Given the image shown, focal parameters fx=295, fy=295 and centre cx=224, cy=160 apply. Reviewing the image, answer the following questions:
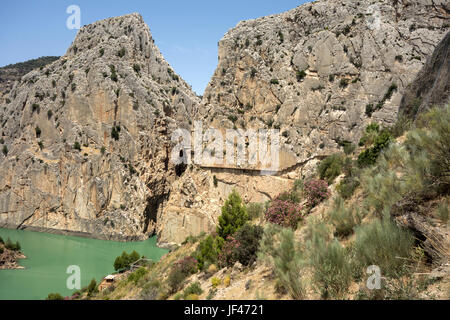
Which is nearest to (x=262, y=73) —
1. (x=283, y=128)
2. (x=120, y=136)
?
(x=283, y=128)

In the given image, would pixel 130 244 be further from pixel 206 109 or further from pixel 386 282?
pixel 386 282

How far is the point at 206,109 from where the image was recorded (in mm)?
36719

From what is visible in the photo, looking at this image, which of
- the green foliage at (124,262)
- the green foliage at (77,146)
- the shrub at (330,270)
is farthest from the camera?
the green foliage at (77,146)

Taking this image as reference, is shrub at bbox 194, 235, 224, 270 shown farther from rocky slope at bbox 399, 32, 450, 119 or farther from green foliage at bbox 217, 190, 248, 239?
rocky slope at bbox 399, 32, 450, 119

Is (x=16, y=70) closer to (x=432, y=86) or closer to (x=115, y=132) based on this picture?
(x=115, y=132)

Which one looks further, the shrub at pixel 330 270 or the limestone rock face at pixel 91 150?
the limestone rock face at pixel 91 150

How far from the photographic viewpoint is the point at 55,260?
32.2 meters

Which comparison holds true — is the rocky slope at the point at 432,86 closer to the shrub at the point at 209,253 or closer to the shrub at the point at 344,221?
the shrub at the point at 344,221

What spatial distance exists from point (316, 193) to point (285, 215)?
1.89 metres

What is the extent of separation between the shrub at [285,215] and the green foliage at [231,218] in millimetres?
3221

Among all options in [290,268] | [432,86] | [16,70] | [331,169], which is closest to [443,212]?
[290,268]

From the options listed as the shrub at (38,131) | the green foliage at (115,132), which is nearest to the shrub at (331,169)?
the green foliage at (115,132)

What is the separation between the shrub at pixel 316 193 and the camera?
11.5 m

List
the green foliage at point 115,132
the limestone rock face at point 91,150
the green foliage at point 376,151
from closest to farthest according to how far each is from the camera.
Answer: the green foliage at point 376,151, the limestone rock face at point 91,150, the green foliage at point 115,132
